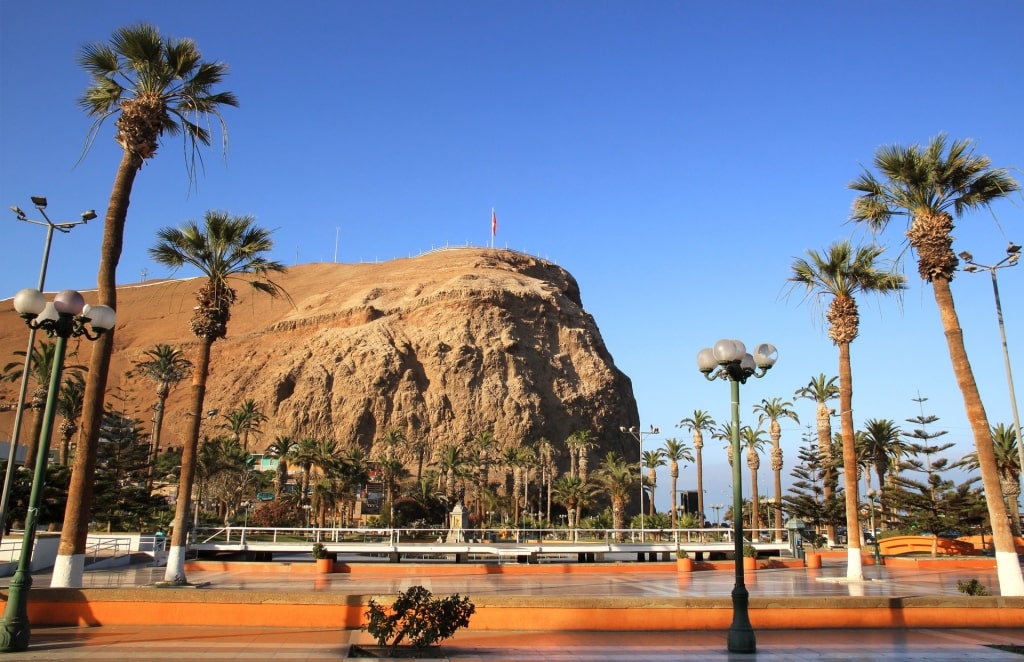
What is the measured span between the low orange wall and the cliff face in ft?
232

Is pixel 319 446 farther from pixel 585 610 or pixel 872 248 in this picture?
pixel 585 610

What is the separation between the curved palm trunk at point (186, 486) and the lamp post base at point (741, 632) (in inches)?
539

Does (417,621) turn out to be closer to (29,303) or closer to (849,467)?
(29,303)

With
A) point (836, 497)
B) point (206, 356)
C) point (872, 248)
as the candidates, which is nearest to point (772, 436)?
point (836, 497)

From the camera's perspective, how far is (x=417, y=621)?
8.61m

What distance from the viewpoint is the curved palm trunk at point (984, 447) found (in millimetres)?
14164

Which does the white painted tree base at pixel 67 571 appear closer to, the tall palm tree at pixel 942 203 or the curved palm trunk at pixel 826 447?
the tall palm tree at pixel 942 203

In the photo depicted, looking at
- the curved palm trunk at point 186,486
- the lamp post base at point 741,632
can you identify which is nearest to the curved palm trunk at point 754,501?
the curved palm trunk at point 186,486

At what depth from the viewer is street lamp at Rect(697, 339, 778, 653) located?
9.31m

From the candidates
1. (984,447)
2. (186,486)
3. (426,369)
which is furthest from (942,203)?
(426,369)

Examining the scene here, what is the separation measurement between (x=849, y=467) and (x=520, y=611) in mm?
14650

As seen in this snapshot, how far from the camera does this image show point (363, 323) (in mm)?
95562

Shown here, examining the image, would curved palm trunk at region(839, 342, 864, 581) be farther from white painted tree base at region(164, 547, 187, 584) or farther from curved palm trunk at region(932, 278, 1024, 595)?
white painted tree base at region(164, 547, 187, 584)

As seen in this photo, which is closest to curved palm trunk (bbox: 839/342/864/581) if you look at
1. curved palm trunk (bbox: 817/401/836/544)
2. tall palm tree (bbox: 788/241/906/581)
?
tall palm tree (bbox: 788/241/906/581)
